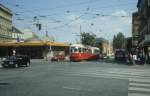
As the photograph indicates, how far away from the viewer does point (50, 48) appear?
285 ft

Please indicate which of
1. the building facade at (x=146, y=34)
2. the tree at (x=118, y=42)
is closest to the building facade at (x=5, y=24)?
the building facade at (x=146, y=34)

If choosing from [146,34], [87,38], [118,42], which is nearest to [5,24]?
[87,38]

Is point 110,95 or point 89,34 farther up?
point 89,34

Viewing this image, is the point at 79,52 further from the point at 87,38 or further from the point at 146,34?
the point at 87,38

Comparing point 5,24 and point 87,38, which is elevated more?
point 5,24

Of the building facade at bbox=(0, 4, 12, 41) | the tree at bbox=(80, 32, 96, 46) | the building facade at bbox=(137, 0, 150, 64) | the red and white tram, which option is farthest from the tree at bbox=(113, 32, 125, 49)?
the red and white tram

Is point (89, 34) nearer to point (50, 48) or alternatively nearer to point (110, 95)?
point (50, 48)

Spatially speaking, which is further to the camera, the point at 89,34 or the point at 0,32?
the point at 89,34

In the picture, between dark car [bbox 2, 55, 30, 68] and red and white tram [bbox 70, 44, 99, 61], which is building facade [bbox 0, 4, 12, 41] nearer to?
red and white tram [bbox 70, 44, 99, 61]

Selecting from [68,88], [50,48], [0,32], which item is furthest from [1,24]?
[68,88]

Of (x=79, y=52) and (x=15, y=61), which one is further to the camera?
(x=79, y=52)

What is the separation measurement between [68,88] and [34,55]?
75.9 meters

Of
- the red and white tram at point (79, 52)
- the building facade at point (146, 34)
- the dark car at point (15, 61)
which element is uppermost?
the building facade at point (146, 34)

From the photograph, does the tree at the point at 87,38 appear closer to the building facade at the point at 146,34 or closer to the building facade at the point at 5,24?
the building facade at the point at 5,24
